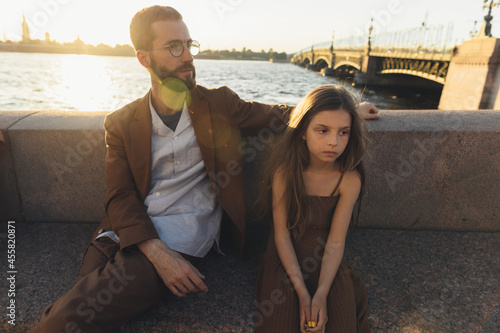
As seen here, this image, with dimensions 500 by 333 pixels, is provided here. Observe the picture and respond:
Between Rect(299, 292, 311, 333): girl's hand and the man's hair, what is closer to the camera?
Rect(299, 292, 311, 333): girl's hand

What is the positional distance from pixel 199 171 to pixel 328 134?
2.74 feet

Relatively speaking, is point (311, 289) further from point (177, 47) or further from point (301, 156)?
point (177, 47)

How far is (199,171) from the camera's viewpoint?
2.12 metres

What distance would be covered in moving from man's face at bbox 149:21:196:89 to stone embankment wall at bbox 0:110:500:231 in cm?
68

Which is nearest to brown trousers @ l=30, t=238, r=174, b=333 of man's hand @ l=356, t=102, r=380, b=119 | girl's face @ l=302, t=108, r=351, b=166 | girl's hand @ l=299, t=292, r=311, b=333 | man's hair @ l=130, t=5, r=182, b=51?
girl's hand @ l=299, t=292, r=311, b=333

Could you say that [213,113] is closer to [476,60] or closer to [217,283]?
[217,283]

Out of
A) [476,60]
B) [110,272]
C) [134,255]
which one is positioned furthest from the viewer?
[476,60]

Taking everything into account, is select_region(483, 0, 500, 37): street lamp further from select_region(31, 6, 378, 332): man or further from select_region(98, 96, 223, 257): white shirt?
select_region(98, 96, 223, 257): white shirt

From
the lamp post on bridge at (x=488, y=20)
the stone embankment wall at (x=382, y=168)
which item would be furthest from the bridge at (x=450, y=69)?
the stone embankment wall at (x=382, y=168)

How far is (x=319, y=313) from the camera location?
5.28ft

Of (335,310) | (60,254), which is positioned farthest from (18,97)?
(335,310)

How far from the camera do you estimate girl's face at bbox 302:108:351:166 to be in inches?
70.1

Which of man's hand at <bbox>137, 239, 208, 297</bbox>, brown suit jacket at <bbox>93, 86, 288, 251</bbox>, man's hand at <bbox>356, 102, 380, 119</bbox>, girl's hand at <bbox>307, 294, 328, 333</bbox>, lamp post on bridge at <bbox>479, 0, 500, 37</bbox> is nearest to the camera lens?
girl's hand at <bbox>307, 294, 328, 333</bbox>

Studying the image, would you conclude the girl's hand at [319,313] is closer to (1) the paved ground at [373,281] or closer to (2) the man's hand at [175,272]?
(1) the paved ground at [373,281]
